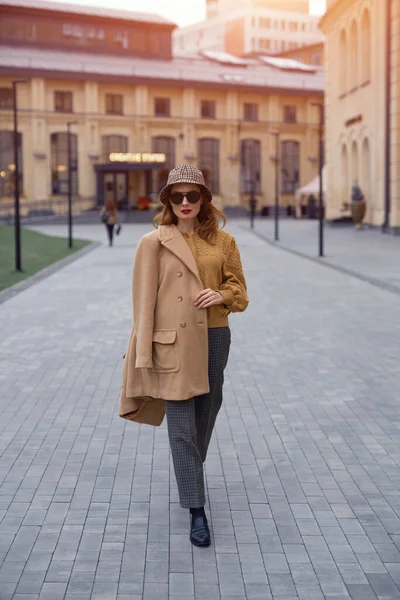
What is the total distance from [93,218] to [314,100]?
23506mm

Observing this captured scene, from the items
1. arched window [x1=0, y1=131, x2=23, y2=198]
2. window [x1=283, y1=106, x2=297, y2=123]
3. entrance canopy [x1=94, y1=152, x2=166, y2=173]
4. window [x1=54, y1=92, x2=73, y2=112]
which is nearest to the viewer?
arched window [x1=0, y1=131, x2=23, y2=198]

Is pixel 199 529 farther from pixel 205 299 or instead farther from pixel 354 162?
pixel 354 162

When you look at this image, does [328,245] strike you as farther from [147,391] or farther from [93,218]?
[93,218]

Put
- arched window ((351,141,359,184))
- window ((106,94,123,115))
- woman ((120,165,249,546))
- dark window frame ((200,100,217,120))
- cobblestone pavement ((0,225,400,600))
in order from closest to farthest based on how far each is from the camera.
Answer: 1. cobblestone pavement ((0,225,400,600))
2. woman ((120,165,249,546))
3. arched window ((351,141,359,184))
4. window ((106,94,123,115))
5. dark window frame ((200,100,217,120))

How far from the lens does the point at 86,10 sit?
219 ft

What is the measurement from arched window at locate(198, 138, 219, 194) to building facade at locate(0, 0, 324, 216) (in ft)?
0.25

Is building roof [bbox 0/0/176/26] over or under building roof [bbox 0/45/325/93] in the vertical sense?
over

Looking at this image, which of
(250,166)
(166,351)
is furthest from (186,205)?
(250,166)

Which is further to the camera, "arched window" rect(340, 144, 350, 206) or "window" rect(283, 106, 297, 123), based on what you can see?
"window" rect(283, 106, 297, 123)

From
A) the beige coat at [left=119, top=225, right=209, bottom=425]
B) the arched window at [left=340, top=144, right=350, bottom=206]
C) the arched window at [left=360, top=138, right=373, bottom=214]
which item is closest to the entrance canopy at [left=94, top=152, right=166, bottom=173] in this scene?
the arched window at [left=340, top=144, right=350, bottom=206]

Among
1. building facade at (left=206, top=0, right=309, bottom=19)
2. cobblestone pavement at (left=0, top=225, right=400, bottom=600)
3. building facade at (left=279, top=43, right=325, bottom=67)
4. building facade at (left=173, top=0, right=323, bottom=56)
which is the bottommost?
cobblestone pavement at (left=0, top=225, right=400, bottom=600)

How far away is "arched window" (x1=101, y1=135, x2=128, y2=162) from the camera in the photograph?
6631cm

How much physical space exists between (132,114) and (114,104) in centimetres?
150

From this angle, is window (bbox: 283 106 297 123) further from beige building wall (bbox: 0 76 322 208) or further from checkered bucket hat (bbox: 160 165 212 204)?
checkered bucket hat (bbox: 160 165 212 204)
